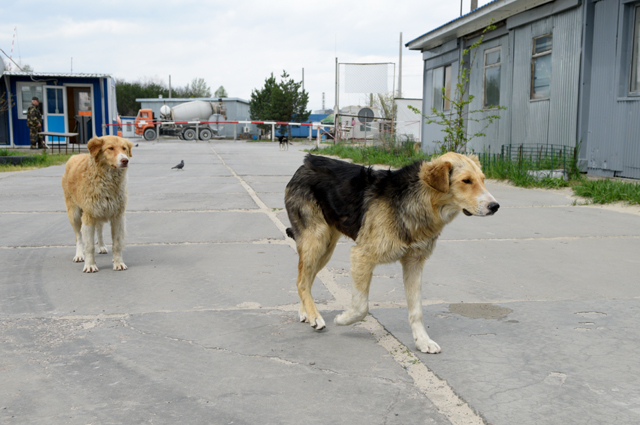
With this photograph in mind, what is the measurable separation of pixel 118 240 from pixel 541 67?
12498 millimetres

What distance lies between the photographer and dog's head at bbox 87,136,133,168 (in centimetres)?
579

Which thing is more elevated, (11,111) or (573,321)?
(11,111)

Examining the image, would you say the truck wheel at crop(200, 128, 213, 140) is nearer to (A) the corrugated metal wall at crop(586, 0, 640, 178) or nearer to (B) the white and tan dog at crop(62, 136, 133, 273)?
(A) the corrugated metal wall at crop(586, 0, 640, 178)

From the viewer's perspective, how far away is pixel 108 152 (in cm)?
586

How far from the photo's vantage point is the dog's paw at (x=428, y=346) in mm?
3486

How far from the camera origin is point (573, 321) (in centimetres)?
405

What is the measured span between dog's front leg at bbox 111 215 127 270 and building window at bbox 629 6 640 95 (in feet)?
34.0

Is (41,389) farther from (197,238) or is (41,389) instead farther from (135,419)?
(197,238)

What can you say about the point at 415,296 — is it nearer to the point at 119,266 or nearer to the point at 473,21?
the point at 119,266

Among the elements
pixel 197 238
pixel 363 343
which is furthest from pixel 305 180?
pixel 197 238

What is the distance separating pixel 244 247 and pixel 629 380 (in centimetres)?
433

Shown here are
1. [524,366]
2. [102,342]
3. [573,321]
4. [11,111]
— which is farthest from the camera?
[11,111]

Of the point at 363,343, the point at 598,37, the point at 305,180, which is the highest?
the point at 598,37

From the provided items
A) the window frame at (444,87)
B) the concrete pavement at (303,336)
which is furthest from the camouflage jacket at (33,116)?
the concrete pavement at (303,336)
